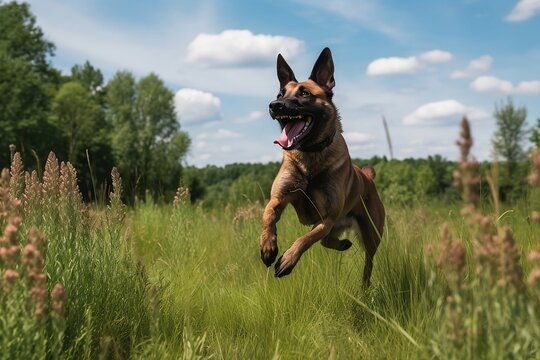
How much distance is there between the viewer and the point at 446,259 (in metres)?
2.11

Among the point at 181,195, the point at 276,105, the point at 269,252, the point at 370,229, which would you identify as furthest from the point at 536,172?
the point at 181,195

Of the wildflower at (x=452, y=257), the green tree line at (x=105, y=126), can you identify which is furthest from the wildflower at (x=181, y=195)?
the wildflower at (x=452, y=257)

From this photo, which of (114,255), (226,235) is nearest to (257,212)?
(226,235)

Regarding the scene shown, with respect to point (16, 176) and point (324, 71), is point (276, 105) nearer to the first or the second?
point (324, 71)

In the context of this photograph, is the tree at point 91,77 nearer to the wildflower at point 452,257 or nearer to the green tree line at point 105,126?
the green tree line at point 105,126

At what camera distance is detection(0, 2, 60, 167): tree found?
38.5 m

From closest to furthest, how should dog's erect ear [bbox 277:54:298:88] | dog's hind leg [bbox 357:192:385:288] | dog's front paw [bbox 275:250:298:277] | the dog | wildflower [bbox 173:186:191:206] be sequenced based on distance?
dog's front paw [bbox 275:250:298:277], the dog, dog's hind leg [bbox 357:192:385:288], dog's erect ear [bbox 277:54:298:88], wildflower [bbox 173:186:191:206]

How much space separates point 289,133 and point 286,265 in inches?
61.0

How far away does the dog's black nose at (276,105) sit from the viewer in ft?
16.0

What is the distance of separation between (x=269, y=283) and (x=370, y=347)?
5.26 ft

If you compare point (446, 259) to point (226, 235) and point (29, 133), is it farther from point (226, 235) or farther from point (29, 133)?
point (29, 133)

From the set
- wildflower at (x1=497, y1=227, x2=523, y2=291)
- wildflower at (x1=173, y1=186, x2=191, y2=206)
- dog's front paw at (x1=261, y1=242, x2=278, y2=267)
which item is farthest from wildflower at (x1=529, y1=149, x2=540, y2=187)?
wildflower at (x1=173, y1=186, x2=191, y2=206)

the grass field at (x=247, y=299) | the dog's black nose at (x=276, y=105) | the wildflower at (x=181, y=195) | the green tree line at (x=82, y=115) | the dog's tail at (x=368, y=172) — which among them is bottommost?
the grass field at (x=247, y=299)

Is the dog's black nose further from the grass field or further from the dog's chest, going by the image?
the grass field
